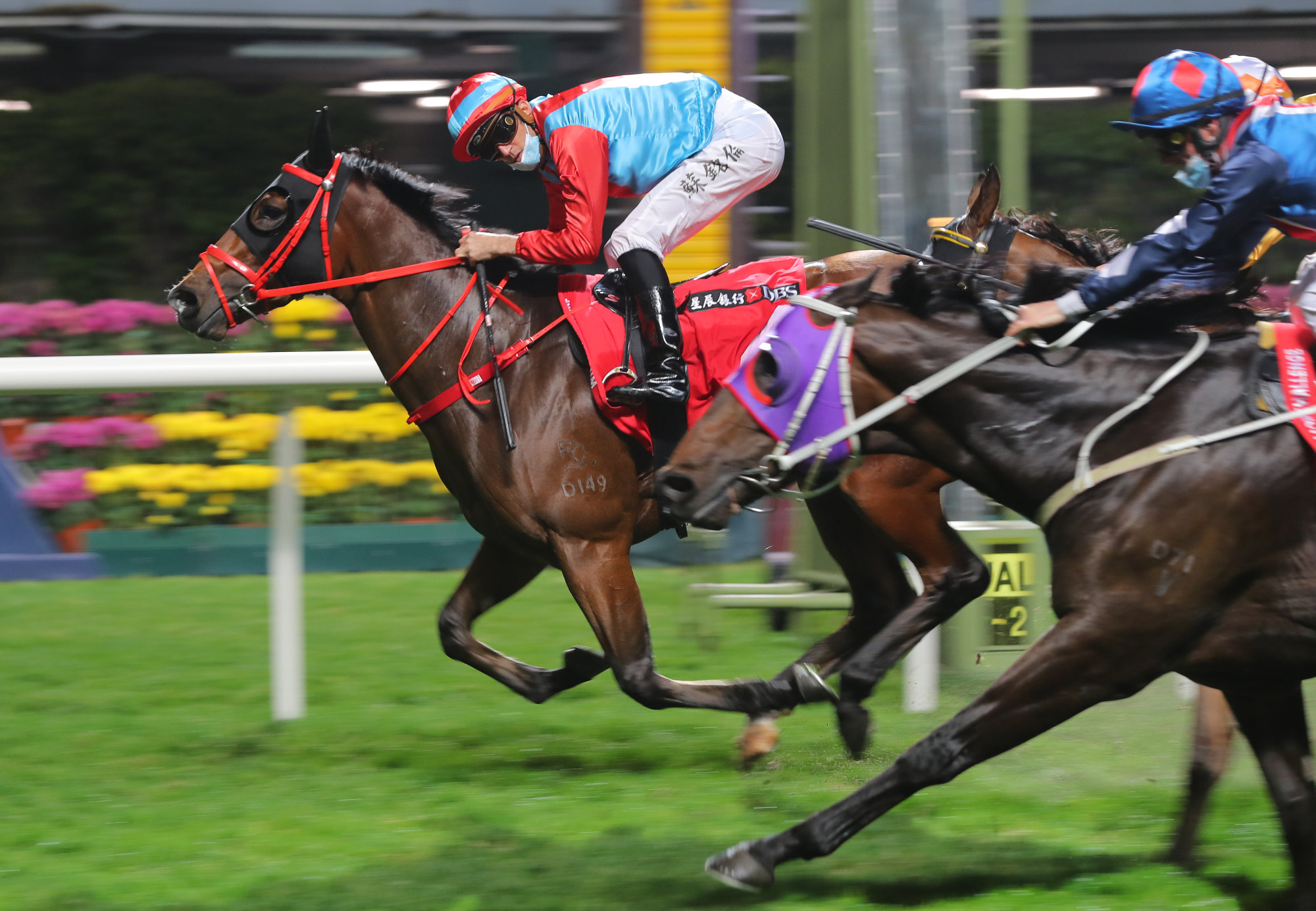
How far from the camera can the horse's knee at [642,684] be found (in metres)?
4.14

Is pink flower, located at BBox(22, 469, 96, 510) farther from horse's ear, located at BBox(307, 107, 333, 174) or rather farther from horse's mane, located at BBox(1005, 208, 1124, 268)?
horse's mane, located at BBox(1005, 208, 1124, 268)

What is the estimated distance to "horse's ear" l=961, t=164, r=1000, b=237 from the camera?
4.79 metres

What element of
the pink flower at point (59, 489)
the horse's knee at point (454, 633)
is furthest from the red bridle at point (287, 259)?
the pink flower at point (59, 489)

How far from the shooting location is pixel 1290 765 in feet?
11.0

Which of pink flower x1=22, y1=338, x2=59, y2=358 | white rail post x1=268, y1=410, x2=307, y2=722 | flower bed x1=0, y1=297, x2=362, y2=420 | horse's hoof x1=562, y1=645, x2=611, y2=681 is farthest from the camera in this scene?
pink flower x1=22, y1=338, x2=59, y2=358

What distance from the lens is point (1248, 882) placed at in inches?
138

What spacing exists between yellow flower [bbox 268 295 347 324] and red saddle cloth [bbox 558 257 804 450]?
3.54 metres

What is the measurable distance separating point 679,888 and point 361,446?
4414mm

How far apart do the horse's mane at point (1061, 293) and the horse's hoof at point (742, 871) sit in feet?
4.07

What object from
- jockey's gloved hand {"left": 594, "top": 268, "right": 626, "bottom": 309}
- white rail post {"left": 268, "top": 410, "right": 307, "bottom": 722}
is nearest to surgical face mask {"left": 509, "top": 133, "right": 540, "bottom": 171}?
jockey's gloved hand {"left": 594, "top": 268, "right": 626, "bottom": 309}

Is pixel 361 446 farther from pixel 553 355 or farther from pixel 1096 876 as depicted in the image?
pixel 1096 876

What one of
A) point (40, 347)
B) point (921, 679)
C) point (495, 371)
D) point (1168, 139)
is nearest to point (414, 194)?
point (495, 371)

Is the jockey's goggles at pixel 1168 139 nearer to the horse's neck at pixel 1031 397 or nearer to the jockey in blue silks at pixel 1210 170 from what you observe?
the jockey in blue silks at pixel 1210 170

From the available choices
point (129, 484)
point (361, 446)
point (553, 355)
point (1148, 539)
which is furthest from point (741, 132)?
point (129, 484)
